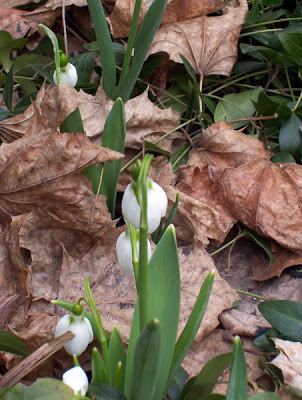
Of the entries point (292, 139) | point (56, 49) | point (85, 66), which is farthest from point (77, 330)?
point (85, 66)

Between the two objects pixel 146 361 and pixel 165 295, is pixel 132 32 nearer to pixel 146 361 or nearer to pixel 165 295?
pixel 165 295

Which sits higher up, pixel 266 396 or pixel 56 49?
pixel 56 49

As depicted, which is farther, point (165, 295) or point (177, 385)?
point (177, 385)

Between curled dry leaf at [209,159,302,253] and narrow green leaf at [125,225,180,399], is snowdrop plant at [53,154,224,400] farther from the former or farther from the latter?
curled dry leaf at [209,159,302,253]

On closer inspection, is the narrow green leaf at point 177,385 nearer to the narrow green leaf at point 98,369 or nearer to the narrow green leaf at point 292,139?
the narrow green leaf at point 98,369

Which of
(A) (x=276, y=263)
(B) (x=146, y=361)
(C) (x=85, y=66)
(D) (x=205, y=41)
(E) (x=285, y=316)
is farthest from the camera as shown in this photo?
(D) (x=205, y=41)

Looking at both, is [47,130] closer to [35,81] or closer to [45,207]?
[45,207]

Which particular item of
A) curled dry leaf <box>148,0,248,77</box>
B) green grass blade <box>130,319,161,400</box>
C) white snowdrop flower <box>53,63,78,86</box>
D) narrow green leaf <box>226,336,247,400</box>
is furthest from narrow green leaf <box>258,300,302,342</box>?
curled dry leaf <box>148,0,248,77</box>
